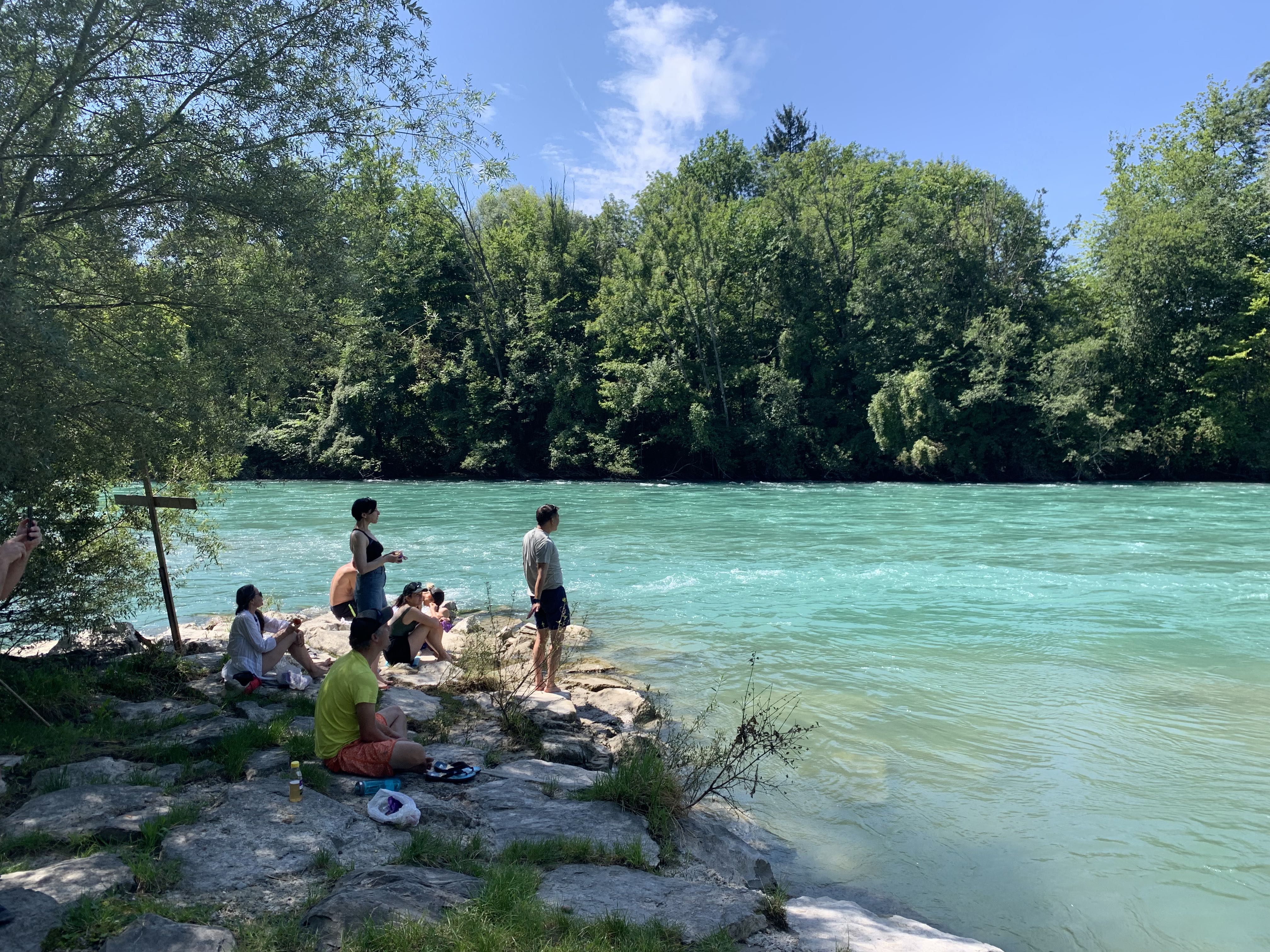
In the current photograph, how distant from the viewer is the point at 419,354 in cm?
4672

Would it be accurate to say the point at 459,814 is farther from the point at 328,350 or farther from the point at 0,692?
the point at 328,350

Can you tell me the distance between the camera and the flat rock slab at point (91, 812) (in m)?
4.23

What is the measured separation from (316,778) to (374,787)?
0.39 metres

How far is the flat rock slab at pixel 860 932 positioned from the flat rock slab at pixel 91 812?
11.5 ft

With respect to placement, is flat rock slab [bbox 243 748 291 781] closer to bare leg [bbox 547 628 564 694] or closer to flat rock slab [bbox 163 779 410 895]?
flat rock slab [bbox 163 779 410 895]

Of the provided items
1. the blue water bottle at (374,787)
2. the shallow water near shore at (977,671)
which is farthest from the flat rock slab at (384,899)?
the shallow water near shore at (977,671)

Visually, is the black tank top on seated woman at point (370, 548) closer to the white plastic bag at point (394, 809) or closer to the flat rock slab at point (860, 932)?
the white plastic bag at point (394, 809)

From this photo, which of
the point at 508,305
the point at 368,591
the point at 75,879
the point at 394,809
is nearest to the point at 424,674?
the point at 368,591

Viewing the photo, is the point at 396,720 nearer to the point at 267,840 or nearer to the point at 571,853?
the point at 267,840

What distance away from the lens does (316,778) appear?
5.15 metres

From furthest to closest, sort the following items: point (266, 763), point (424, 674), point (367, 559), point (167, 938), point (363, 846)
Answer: point (424, 674), point (367, 559), point (266, 763), point (363, 846), point (167, 938)

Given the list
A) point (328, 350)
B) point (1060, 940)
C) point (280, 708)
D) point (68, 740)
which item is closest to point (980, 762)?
point (1060, 940)

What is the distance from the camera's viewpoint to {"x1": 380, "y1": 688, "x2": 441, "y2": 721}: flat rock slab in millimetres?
6770

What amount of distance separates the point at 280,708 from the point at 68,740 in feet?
5.19
